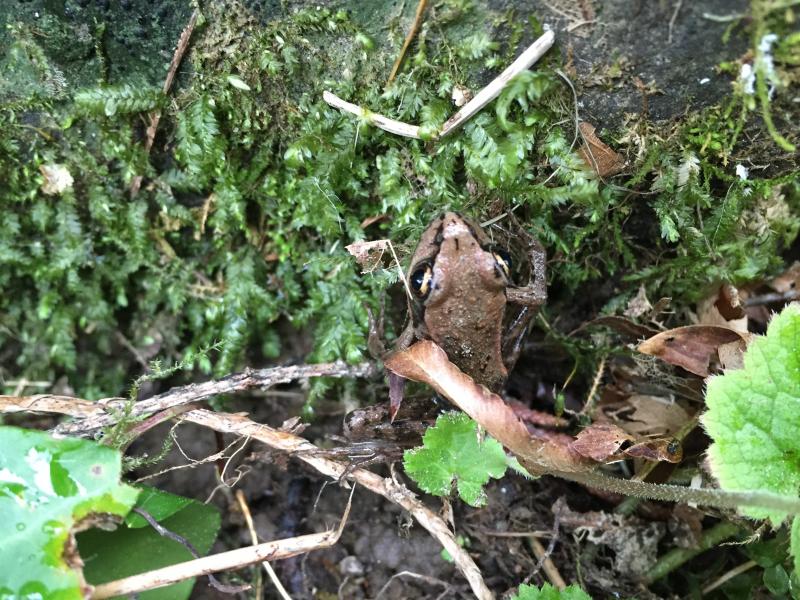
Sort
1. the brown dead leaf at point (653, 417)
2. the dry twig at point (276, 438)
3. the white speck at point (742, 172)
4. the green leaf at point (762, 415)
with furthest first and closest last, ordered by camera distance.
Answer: the brown dead leaf at point (653, 417) < the dry twig at point (276, 438) < the white speck at point (742, 172) < the green leaf at point (762, 415)

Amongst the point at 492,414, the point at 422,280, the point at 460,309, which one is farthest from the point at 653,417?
the point at 422,280

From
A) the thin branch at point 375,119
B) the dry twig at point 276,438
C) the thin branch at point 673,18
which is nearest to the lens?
the thin branch at point 673,18

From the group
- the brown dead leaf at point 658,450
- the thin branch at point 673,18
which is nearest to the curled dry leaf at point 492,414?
the brown dead leaf at point 658,450

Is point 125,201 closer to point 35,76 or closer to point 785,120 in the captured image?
point 35,76

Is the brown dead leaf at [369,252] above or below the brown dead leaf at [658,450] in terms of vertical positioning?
above

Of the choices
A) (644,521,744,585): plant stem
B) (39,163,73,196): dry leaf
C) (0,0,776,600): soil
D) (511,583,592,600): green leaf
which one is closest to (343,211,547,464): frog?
(0,0,776,600): soil

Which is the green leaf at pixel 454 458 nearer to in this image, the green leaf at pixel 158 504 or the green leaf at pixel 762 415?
the green leaf at pixel 762 415

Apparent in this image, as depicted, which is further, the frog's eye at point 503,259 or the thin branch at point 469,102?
the frog's eye at point 503,259

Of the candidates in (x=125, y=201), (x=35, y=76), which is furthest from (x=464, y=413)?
(x=35, y=76)
